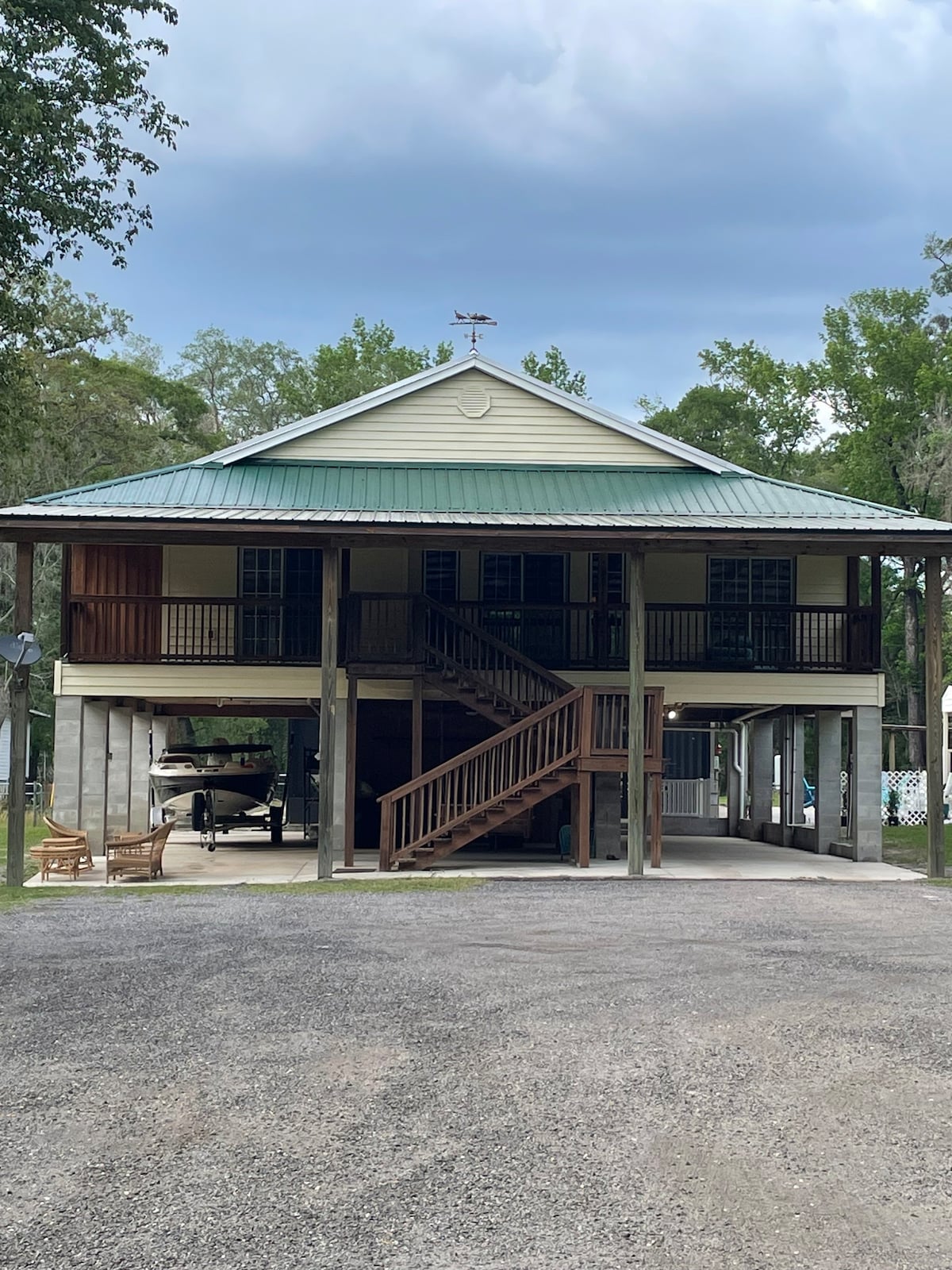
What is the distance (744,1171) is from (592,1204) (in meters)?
0.73

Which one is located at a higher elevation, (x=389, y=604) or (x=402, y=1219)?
(x=389, y=604)

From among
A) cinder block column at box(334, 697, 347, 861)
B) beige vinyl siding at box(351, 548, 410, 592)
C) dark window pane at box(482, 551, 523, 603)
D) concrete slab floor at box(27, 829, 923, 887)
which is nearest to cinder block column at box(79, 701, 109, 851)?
concrete slab floor at box(27, 829, 923, 887)

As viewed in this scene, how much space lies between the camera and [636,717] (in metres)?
18.2

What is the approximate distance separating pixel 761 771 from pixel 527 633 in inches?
346

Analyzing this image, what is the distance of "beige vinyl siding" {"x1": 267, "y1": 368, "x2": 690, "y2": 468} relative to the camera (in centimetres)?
2292

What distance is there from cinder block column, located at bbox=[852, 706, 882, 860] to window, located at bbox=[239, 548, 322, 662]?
7942 millimetres

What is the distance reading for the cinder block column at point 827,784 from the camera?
23.1m

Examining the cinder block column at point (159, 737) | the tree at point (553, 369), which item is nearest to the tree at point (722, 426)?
the tree at point (553, 369)

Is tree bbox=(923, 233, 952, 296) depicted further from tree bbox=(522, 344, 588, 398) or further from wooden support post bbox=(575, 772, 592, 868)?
wooden support post bbox=(575, 772, 592, 868)

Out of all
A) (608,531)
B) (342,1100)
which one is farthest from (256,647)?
(342,1100)

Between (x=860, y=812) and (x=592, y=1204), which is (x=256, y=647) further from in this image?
(x=592, y=1204)

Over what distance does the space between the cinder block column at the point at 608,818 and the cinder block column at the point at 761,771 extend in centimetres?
661

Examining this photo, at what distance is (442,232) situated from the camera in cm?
5644

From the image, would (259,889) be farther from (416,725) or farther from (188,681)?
(188,681)
